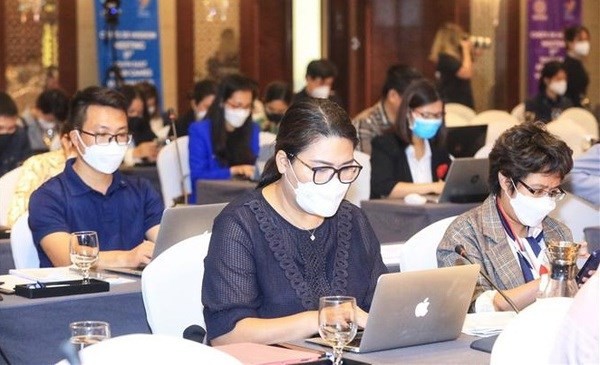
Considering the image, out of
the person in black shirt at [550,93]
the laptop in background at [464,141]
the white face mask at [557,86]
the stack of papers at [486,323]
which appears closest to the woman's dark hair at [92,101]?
the stack of papers at [486,323]

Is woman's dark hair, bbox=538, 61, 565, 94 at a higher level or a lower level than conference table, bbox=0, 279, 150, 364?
higher

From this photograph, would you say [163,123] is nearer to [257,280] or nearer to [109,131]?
[109,131]

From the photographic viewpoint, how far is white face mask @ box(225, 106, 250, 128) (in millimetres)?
7902

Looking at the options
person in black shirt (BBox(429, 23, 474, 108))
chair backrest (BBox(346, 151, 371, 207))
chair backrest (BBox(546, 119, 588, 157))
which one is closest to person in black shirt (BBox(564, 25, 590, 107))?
person in black shirt (BBox(429, 23, 474, 108))

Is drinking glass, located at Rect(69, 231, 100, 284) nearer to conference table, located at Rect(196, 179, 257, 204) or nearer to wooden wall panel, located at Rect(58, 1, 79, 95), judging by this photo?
conference table, located at Rect(196, 179, 257, 204)

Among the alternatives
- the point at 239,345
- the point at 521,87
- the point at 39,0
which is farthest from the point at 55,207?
the point at 521,87

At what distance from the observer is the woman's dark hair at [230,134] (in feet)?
25.9

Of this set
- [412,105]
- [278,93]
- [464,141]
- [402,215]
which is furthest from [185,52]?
[402,215]

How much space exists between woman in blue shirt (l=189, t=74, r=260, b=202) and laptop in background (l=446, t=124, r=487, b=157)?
1.31 meters

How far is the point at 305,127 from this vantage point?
11.1ft

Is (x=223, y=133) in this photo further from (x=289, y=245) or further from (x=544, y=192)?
(x=289, y=245)

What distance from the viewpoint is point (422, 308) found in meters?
3.07

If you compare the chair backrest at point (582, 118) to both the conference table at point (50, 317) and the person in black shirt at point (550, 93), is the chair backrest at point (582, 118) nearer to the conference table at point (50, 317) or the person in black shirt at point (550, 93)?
the person in black shirt at point (550, 93)

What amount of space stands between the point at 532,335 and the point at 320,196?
3.18ft
